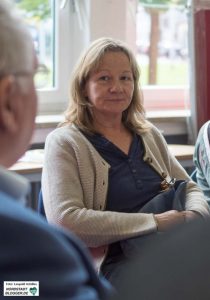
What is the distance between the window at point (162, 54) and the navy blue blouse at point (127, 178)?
1379 mm

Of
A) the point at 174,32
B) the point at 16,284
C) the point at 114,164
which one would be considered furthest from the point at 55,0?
the point at 16,284

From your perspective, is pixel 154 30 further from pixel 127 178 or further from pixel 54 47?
pixel 127 178

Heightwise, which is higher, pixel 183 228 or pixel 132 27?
pixel 132 27

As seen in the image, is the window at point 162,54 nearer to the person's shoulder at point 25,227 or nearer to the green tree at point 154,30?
the green tree at point 154,30

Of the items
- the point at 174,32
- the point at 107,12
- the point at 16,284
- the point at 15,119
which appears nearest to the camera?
the point at 16,284

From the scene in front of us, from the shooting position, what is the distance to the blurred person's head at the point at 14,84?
0.85m

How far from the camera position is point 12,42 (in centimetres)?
85

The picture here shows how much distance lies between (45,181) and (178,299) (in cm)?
124

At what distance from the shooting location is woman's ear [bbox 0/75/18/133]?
0.86 metres

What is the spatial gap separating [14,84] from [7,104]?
0.10 feet

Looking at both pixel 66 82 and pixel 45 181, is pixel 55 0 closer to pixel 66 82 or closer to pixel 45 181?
pixel 66 82

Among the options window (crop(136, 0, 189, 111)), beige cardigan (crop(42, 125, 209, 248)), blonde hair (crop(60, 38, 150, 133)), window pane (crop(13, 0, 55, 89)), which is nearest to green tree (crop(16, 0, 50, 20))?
window pane (crop(13, 0, 55, 89))

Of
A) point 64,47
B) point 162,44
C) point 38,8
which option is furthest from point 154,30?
point 38,8

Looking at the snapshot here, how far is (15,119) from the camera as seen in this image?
0.88 m
